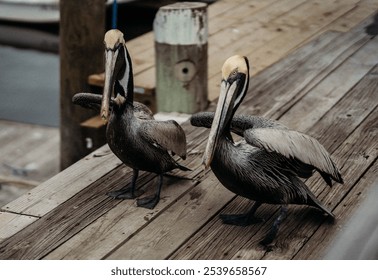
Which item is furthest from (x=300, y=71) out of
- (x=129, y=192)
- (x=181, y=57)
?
(x=129, y=192)

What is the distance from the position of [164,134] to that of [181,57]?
4.35 ft

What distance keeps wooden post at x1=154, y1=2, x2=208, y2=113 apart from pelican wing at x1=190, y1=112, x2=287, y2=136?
126 cm

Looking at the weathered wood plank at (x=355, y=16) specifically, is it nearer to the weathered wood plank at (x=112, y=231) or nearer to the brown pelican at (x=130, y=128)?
the weathered wood plank at (x=112, y=231)

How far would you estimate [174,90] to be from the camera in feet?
16.9

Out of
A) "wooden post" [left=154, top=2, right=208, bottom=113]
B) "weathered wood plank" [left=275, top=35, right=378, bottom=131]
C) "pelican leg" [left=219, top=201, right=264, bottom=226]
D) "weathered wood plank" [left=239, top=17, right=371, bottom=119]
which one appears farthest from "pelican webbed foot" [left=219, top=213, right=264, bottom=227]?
"wooden post" [left=154, top=2, right=208, bottom=113]

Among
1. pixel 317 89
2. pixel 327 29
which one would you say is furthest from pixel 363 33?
pixel 317 89

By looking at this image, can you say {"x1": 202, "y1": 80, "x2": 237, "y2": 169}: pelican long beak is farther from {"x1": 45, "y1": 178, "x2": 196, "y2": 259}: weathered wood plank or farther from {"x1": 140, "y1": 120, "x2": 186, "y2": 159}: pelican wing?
{"x1": 45, "y1": 178, "x2": 196, "y2": 259}: weathered wood plank

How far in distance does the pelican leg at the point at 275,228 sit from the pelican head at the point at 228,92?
0.39 meters

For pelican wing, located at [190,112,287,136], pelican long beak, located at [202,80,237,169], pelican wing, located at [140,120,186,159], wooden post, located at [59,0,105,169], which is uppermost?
pelican long beak, located at [202,80,237,169]

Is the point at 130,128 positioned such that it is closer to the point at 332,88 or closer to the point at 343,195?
the point at 343,195

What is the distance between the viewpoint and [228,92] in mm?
3428

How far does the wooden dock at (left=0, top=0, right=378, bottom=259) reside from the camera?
357 cm

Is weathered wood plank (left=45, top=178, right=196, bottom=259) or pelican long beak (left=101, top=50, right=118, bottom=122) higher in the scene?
pelican long beak (left=101, top=50, right=118, bottom=122)
